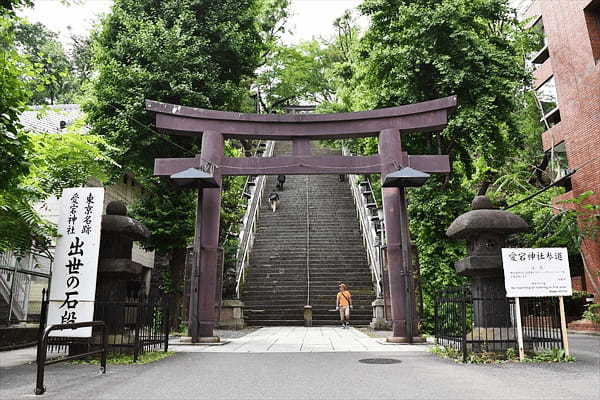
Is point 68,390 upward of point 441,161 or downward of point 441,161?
downward

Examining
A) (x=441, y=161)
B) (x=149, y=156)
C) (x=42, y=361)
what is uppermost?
(x=149, y=156)

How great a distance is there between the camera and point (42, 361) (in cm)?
491

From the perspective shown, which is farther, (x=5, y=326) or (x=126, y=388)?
(x=5, y=326)

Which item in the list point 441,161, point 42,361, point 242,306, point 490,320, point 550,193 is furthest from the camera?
point 550,193

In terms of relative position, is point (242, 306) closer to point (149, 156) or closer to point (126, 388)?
point (149, 156)

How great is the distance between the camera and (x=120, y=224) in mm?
7918

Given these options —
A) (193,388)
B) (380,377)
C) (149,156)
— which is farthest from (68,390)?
(149,156)

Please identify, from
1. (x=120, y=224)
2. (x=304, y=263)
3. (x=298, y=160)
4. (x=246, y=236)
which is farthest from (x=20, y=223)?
(x=304, y=263)

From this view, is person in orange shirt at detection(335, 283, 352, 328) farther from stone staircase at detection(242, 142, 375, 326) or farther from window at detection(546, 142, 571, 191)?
window at detection(546, 142, 571, 191)

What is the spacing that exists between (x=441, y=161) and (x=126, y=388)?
26.7 feet

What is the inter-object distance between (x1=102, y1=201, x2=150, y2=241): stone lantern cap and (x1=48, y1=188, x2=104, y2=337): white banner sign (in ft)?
1.55

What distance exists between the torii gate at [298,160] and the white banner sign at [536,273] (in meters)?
2.66

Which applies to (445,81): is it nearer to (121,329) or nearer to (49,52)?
(121,329)

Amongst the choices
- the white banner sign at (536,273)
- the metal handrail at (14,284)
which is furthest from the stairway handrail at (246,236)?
the white banner sign at (536,273)
